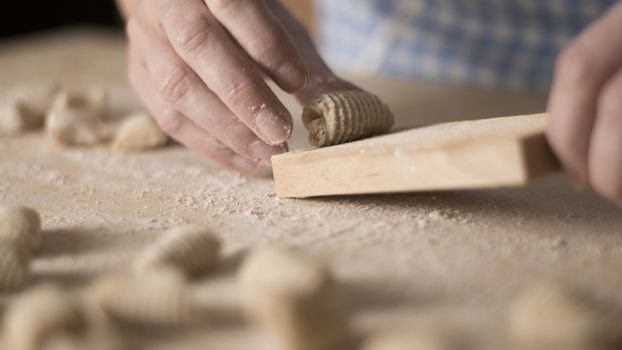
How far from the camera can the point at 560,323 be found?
2.95 feet

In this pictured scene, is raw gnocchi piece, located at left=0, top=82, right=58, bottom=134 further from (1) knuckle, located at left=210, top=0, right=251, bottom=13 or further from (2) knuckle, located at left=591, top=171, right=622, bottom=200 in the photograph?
(2) knuckle, located at left=591, top=171, right=622, bottom=200

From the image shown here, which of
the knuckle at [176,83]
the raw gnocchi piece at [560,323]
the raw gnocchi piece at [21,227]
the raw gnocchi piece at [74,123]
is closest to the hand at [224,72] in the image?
the knuckle at [176,83]

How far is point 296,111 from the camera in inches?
83.0

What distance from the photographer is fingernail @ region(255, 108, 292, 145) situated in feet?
4.72

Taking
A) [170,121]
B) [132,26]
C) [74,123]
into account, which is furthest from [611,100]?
[74,123]

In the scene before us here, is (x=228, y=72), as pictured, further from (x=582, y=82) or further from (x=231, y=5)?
(x=582, y=82)

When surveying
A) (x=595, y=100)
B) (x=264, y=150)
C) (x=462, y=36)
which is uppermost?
(x=595, y=100)

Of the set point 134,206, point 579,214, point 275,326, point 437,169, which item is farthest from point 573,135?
point 134,206

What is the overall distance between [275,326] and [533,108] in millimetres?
1458

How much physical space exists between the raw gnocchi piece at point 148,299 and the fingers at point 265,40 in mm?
577

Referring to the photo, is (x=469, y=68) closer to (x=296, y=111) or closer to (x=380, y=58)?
(x=380, y=58)

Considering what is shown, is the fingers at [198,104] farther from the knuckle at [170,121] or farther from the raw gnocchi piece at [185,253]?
the raw gnocchi piece at [185,253]

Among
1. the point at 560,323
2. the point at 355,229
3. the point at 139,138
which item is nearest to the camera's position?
the point at 560,323

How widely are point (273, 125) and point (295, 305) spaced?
57cm
